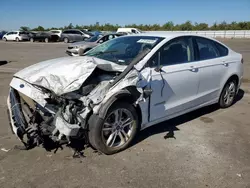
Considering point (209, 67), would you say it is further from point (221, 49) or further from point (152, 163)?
point (152, 163)

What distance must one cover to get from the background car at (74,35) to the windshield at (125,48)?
29.4 metres

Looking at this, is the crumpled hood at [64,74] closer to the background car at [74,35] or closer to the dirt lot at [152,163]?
the dirt lot at [152,163]

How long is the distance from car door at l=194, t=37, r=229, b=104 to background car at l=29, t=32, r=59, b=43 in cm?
3445

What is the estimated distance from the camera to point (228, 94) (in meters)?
5.85

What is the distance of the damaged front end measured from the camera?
343cm

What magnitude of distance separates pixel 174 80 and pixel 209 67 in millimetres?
1071

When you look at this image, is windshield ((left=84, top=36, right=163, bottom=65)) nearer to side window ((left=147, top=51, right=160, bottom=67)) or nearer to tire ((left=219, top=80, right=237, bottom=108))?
side window ((left=147, top=51, right=160, bottom=67))

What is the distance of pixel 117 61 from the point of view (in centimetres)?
421

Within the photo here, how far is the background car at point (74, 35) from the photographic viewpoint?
33.9m

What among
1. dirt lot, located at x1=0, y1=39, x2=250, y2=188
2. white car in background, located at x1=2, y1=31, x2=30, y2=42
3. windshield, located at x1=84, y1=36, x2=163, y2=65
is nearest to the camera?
dirt lot, located at x1=0, y1=39, x2=250, y2=188

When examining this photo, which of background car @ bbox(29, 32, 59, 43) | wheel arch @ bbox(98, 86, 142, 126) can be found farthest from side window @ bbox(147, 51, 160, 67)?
background car @ bbox(29, 32, 59, 43)

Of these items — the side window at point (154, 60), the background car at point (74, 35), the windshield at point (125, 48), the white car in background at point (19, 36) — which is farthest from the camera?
the white car in background at point (19, 36)

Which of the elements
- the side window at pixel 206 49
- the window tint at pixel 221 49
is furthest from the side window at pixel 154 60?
the window tint at pixel 221 49

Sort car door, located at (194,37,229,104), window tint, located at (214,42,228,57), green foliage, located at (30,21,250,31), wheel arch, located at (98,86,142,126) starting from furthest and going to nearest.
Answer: green foliage, located at (30,21,250,31)
window tint, located at (214,42,228,57)
car door, located at (194,37,229,104)
wheel arch, located at (98,86,142,126)
